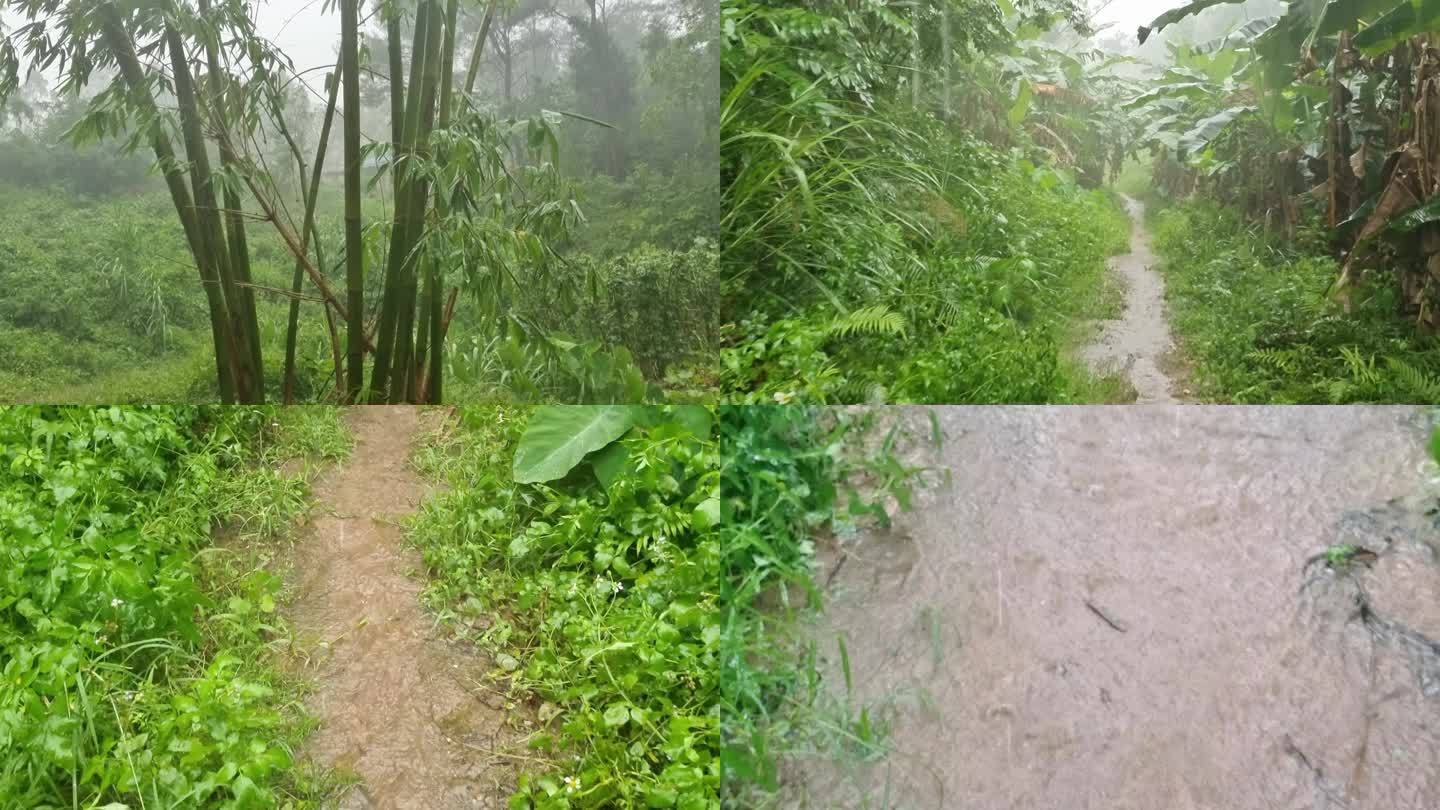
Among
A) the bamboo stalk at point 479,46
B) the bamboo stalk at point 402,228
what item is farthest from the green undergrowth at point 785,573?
the bamboo stalk at point 479,46

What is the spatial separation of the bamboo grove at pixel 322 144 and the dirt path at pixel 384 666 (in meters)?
0.39

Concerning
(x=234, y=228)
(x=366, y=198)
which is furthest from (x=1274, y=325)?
(x=234, y=228)

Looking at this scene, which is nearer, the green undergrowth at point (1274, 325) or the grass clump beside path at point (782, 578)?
the grass clump beside path at point (782, 578)

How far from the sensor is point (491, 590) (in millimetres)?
2131

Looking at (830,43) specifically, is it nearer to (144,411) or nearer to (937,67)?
(937,67)

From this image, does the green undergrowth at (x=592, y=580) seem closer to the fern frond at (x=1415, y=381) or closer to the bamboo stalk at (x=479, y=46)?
the bamboo stalk at (x=479, y=46)

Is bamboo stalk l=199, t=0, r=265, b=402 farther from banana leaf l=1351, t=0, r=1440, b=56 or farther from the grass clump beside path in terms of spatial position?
banana leaf l=1351, t=0, r=1440, b=56

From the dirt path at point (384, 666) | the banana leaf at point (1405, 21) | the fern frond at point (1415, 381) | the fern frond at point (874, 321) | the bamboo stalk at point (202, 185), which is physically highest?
the banana leaf at point (1405, 21)

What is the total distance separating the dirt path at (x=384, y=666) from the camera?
194cm

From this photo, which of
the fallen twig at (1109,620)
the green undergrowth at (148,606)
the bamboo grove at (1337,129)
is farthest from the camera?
the bamboo grove at (1337,129)

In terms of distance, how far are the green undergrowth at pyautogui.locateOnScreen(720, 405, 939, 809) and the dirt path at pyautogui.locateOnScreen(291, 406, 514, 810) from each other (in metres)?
0.44

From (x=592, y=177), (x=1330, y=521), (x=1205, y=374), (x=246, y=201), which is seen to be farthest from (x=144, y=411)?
(x=1330, y=521)

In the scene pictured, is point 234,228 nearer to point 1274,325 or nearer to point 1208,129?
point 1208,129

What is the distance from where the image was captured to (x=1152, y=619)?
2025 mm
